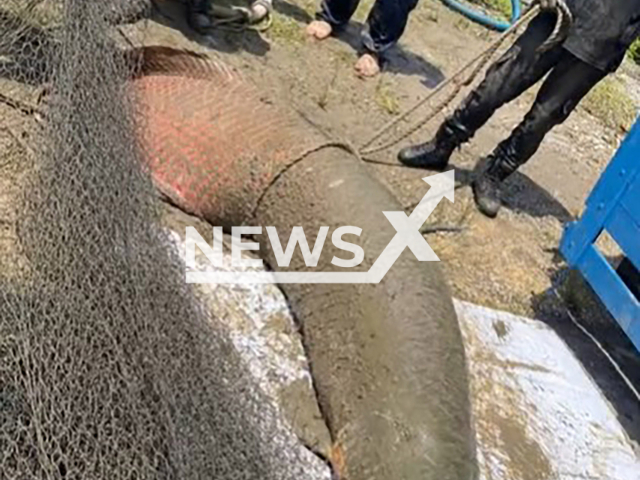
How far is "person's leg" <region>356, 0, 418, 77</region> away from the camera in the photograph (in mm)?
4715

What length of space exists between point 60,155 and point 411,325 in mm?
A: 1183

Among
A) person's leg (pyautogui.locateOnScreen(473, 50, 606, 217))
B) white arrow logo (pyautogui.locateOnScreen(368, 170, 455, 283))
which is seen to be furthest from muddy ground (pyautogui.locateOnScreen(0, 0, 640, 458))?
white arrow logo (pyautogui.locateOnScreen(368, 170, 455, 283))

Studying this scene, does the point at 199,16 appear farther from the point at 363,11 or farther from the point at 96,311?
the point at 96,311

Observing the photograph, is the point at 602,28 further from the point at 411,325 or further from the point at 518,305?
the point at 411,325

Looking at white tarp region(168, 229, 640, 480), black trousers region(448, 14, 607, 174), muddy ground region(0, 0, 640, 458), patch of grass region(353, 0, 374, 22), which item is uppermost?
black trousers region(448, 14, 607, 174)


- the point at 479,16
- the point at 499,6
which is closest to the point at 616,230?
the point at 479,16

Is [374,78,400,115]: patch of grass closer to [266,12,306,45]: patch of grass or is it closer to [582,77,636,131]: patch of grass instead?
[266,12,306,45]: patch of grass

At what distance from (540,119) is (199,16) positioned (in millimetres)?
1808

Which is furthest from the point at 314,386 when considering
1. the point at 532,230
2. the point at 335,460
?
the point at 532,230

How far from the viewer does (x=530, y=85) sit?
3.94 meters

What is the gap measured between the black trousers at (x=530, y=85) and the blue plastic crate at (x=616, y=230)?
A: 55 cm

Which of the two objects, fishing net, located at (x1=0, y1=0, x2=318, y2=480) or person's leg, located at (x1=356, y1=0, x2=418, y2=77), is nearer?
fishing net, located at (x1=0, y1=0, x2=318, y2=480)

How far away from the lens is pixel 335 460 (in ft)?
8.34

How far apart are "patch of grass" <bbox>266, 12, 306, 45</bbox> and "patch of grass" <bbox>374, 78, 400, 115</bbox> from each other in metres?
0.54
